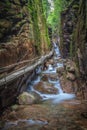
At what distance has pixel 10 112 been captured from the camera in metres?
12.5

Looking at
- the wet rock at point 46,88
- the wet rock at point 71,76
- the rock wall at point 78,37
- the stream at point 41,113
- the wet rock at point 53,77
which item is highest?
the rock wall at point 78,37

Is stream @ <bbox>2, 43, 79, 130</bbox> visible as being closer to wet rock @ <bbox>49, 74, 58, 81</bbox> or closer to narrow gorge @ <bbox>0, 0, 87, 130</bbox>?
narrow gorge @ <bbox>0, 0, 87, 130</bbox>

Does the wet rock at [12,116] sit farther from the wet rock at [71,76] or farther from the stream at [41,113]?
the wet rock at [71,76]

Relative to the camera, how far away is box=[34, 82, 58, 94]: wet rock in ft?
55.0

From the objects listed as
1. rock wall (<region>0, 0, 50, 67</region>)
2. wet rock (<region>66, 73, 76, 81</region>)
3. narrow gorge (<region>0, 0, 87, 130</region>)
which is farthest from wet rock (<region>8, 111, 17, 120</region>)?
wet rock (<region>66, 73, 76, 81</region>)

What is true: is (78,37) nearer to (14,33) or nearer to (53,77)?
(53,77)

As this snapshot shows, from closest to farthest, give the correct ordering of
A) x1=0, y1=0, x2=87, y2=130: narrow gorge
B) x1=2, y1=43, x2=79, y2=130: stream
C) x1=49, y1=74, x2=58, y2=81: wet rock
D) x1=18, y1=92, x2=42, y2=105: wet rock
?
x1=2, y1=43, x2=79, y2=130: stream → x1=0, y1=0, x2=87, y2=130: narrow gorge → x1=18, y1=92, x2=42, y2=105: wet rock → x1=49, y1=74, x2=58, y2=81: wet rock

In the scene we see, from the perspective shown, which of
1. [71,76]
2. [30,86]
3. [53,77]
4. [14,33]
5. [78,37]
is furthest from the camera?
[53,77]

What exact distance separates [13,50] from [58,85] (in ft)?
16.3

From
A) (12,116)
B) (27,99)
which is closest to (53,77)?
(27,99)

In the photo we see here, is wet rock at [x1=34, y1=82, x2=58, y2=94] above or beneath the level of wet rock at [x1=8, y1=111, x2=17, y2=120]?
above

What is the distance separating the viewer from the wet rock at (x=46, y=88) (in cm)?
1677

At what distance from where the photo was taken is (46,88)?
17.2m

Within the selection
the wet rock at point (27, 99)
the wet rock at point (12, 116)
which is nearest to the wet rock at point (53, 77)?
the wet rock at point (27, 99)
